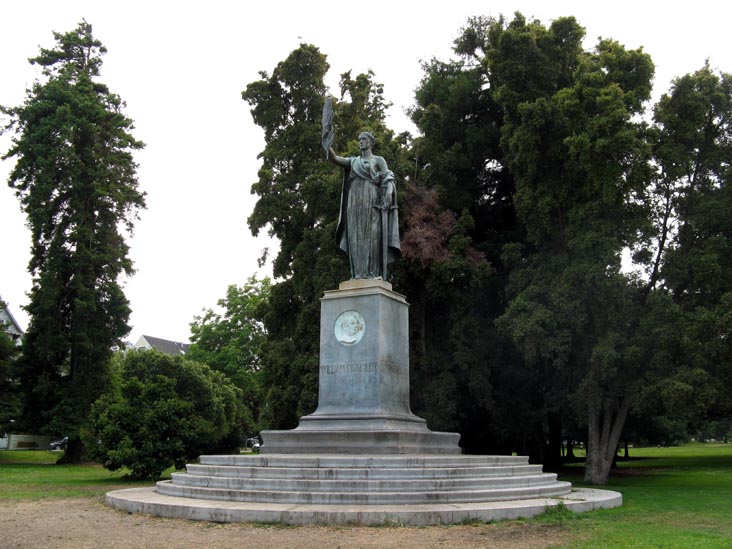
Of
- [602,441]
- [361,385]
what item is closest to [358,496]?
[361,385]

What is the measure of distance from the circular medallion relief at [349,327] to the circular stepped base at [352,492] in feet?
8.04

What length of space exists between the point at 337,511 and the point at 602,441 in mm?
13684

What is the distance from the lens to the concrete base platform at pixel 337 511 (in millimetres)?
7930

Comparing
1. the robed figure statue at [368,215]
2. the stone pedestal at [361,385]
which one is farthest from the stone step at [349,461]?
the robed figure statue at [368,215]

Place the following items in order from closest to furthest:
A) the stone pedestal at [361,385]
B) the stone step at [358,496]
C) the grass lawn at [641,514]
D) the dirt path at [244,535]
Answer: the dirt path at [244,535] → the grass lawn at [641,514] → the stone step at [358,496] → the stone pedestal at [361,385]

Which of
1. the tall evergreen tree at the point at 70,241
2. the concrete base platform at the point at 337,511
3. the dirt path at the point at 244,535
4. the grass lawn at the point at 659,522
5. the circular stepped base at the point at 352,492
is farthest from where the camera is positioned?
the tall evergreen tree at the point at 70,241

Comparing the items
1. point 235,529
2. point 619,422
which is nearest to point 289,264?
point 619,422

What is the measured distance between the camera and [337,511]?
8.02 m

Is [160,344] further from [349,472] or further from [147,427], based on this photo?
[349,472]

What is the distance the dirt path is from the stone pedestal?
324 centimetres

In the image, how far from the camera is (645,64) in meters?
18.6

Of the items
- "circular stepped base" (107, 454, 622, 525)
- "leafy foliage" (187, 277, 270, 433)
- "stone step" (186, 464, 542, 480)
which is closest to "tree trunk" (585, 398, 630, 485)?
"circular stepped base" (107, 454, 622, 525)

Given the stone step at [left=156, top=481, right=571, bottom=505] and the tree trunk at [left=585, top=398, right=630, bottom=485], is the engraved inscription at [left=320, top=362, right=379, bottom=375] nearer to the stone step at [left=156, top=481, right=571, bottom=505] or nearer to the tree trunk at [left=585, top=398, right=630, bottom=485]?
the stone step at [left=156, top=481, right=571, bottom=505]

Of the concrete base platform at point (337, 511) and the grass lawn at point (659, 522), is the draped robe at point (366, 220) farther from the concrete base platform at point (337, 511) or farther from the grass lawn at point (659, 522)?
the grass lawn at point (659, 522)
